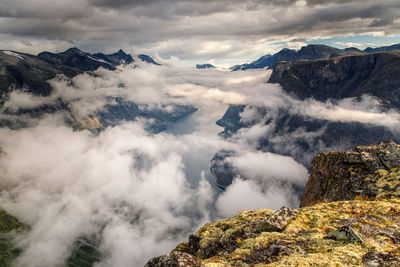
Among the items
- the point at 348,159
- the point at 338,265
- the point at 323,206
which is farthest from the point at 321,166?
the point at 338,265

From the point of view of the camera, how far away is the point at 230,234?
20016 millimetres

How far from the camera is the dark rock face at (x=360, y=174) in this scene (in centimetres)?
2436

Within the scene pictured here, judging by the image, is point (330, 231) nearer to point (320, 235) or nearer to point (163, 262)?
point (320, 235)

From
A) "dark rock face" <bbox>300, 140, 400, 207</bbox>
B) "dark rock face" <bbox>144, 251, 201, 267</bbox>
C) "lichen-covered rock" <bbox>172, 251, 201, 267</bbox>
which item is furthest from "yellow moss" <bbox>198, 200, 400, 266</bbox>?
"dark rock face" <bbox>300, 140, 400, 207</bbox>

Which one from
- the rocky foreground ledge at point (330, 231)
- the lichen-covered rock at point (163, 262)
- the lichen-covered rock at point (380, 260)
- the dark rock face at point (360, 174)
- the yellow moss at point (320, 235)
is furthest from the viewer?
the dark rock face at point (360, 174)

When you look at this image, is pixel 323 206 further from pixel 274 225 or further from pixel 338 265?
pixel 338 265

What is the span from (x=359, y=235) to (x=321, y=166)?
25.1 metres

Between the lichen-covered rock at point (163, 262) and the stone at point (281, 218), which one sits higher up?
the lichen-covered rock at point (163, 262)

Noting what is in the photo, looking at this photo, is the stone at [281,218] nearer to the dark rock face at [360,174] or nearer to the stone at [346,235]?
the stone at [346,235]

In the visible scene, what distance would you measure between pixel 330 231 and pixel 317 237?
1611 millimetres

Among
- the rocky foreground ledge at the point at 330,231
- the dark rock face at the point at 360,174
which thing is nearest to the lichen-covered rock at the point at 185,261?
the rocky foreground ledge at the point at 330,231

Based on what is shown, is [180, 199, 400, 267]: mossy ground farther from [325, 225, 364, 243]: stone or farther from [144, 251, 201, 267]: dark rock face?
[144, 251, 201, 267]: dark rock face

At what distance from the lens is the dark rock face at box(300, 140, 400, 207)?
24359 millimetres

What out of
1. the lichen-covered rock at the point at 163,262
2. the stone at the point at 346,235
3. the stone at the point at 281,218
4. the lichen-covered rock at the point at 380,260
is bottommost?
the stone at the point at 281,218
